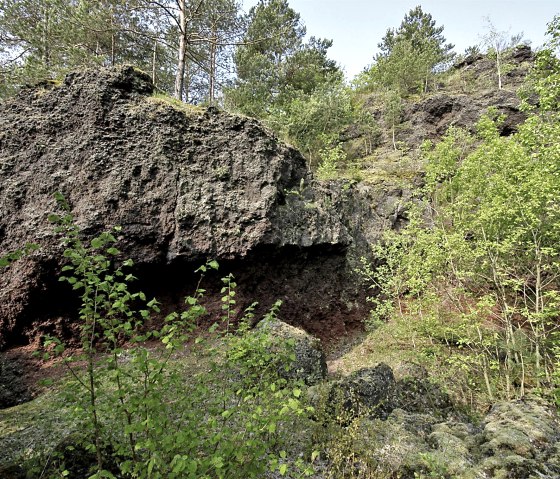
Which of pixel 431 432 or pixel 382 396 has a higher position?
pixel 382 396

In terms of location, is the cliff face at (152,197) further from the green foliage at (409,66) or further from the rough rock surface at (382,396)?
the green foliage at (409,66)

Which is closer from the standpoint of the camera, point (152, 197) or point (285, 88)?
point (152, 197)

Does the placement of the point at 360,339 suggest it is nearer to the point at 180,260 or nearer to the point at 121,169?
the point at 180,260

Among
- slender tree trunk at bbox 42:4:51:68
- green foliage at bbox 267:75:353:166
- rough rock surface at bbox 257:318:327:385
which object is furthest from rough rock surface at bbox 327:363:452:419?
slender tree trunk at bbox 42:4:51:68

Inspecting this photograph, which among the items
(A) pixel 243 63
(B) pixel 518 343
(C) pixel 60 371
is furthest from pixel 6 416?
(A) pixel 243 63

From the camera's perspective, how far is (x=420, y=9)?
119 ft

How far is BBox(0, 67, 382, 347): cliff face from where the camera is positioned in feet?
28.3

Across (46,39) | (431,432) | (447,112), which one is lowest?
(431,432)

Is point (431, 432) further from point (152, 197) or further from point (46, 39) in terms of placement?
point (46, 39)

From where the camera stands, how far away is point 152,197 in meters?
9.38

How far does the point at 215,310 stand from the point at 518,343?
8.34m

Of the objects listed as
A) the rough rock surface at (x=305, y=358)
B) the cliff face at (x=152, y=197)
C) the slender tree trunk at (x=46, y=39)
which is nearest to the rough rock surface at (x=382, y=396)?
the rough rock surface at (x=305, y=358)

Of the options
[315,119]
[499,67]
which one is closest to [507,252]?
→ [315,119]

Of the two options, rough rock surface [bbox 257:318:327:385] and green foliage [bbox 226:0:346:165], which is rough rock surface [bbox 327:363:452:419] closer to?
rough rock surface [bbox 257:318:327:385]
